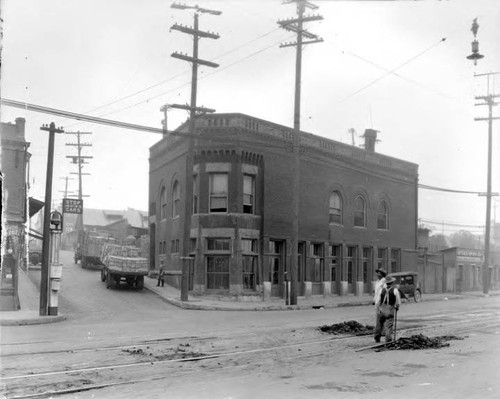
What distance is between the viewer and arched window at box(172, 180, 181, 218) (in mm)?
33531

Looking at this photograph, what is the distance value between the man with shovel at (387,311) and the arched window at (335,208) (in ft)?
74.2

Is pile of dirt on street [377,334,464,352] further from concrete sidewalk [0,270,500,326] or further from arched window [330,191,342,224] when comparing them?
arched window [330,191,342,224]

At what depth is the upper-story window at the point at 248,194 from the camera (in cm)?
3103

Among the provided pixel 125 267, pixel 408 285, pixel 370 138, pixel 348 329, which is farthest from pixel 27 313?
pixel 370 138

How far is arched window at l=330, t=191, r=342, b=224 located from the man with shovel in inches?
890

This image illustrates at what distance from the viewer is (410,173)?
44.5 m

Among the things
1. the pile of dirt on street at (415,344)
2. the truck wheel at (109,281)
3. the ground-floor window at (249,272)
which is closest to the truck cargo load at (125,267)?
the truck wheel at (109,281)

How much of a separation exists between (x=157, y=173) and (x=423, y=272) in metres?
22.6

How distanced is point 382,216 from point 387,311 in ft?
93.2

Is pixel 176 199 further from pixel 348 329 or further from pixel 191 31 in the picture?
pixel 348 329

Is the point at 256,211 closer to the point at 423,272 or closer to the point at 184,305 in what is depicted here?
the point at 184,305

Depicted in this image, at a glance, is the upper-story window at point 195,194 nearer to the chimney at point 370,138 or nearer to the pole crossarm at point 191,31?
the pole crossarm at point 191,31

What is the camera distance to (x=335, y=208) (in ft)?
122

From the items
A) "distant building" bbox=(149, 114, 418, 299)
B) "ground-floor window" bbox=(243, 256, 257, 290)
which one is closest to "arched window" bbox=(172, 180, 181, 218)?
"distant building" bbox=(149, 114, 418, 299)
